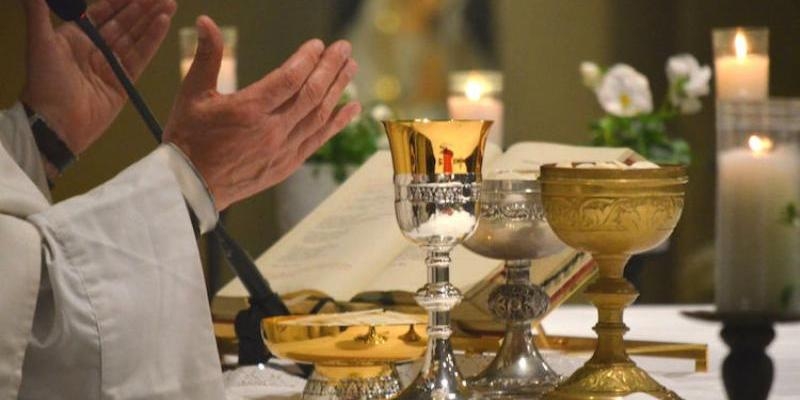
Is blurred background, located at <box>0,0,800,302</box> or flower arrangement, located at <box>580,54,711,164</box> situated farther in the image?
blurred background, located at <box>0,0,800,302</box>

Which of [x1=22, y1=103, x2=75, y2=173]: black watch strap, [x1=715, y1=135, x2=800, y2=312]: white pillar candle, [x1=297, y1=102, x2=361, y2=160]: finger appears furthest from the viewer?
[x1=22, y1=103, x2=75, y2=173]: black watch strap

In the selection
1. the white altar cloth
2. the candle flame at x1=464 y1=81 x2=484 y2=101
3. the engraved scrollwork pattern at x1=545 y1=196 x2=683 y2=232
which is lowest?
the white altar cloth

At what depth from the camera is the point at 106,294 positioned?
1060mm

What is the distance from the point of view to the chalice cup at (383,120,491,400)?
1046 millimetres

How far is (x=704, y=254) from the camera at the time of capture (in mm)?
4176

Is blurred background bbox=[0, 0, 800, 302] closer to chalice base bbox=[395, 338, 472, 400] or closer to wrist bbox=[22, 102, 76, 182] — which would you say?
wrist bbox=[22, 102, 76, 182]

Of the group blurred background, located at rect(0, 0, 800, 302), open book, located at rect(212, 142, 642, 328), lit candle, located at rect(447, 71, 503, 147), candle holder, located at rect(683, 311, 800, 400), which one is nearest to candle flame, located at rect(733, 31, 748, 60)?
lit candle, located at rect(447, 71, 503, 147)

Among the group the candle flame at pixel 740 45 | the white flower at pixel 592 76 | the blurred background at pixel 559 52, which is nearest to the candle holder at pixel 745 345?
the candle flame at pixel 740 45

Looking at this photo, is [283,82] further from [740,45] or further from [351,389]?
[740,45]

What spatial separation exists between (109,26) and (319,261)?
31 cm

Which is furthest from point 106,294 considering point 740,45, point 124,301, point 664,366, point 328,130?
point 740,45

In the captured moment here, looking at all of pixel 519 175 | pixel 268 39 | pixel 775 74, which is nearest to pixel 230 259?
pixel 519 175

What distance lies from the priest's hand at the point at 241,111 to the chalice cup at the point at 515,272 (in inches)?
6.3

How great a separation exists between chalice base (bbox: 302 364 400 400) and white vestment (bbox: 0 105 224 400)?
11 centimetres
